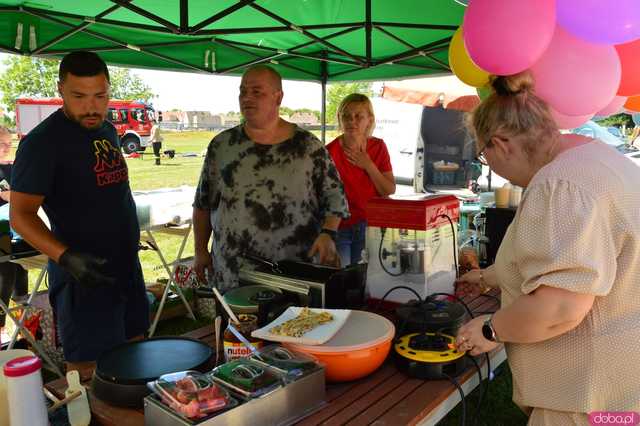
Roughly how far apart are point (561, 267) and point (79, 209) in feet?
5.58

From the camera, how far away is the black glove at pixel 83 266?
1.74 m

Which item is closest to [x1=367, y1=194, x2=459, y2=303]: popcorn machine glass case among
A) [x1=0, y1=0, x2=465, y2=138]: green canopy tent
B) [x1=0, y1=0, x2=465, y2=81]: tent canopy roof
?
[x1=0, y1=0, x2=465, y2=138]: green canopy tent

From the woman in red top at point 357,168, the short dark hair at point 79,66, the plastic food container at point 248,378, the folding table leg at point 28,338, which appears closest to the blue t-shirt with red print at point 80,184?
the short dark hair at point 79,66

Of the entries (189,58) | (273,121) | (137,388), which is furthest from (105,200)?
(189,58)

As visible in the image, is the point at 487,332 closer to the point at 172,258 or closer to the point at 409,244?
the point at 409,244

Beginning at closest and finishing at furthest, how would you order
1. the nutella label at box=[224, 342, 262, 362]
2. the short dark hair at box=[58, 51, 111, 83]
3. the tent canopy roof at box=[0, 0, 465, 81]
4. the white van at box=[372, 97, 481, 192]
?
the nutella label at box=[224, 342, 262, 362]
the short dark hair at box=[58, 51, 111, 83]
the tent canopy roof at box=[0, 0, 465, 81]
the white van at box=[372, 97, 481, 192]

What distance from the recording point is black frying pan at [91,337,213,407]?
1.07 metres

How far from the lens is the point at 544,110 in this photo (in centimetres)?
110

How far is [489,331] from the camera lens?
3.72ft

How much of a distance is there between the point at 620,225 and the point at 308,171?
139 centimetres

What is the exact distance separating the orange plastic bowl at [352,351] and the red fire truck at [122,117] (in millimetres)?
18926

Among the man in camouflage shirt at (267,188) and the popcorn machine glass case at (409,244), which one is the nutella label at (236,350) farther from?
the man in camouflage shirt at (267,188)

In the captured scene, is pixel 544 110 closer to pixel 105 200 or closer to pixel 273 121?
pixel 273 121

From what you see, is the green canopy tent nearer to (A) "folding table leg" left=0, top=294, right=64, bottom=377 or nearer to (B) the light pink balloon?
(B) the light pink balloon
